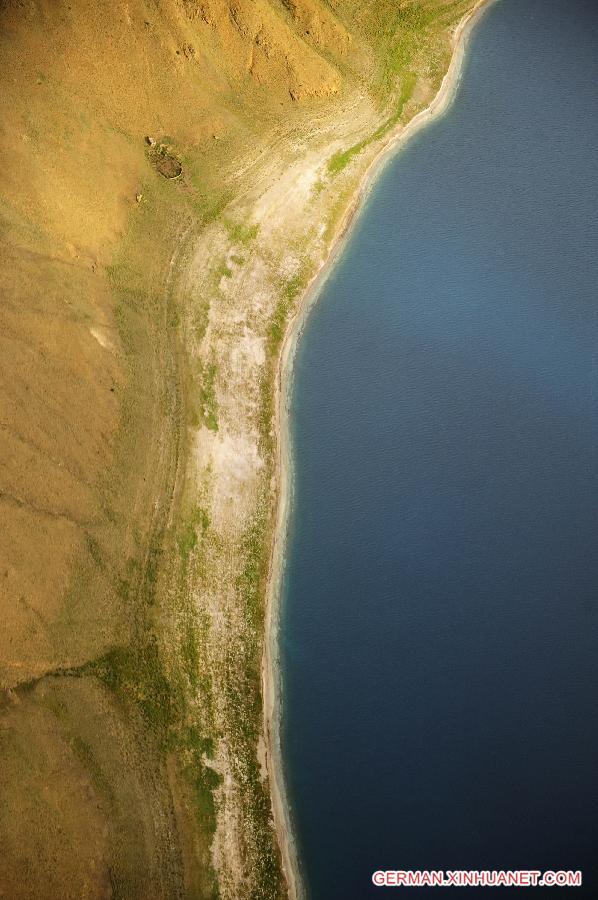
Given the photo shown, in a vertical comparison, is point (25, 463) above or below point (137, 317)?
below

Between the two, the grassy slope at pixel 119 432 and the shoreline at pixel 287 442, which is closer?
the grassy slope at pixel 119 432

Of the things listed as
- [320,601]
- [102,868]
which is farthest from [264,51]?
[102,868]

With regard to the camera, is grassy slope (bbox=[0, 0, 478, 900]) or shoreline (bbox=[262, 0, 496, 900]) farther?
shoreline (bbox=[262, 0, 496, 900])

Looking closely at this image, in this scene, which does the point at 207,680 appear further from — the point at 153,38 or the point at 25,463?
the point at 153,38

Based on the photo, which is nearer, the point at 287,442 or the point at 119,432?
the point at 119,432
